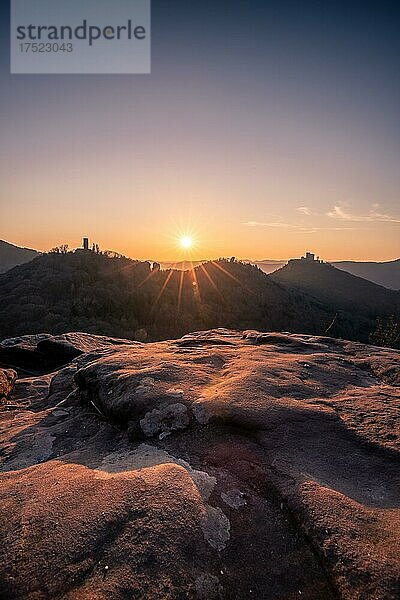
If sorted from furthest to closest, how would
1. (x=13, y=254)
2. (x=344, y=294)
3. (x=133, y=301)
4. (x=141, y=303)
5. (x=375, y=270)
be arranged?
(x=375, y=270) < (x=13, y=254) < (x=344, y=294) < (x=141, y=303) < (x=133, y=301)

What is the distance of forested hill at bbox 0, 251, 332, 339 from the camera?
26312mm

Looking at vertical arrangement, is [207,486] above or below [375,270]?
below

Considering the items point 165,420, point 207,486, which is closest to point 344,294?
point 165,420

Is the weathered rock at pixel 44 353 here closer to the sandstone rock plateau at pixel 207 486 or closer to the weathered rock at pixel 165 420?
the sandstone rock plateau at pixel 207 486

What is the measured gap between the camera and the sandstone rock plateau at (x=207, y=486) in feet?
Answer: 7.50

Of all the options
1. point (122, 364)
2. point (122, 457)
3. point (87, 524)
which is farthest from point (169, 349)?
point (87, 524)

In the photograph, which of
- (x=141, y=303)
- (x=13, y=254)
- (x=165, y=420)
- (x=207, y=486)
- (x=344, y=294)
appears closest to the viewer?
(x=207, y=486)

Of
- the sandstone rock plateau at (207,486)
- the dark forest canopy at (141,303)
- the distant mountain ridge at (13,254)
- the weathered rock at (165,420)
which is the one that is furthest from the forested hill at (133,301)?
the distant mountain ridge at (13,254)

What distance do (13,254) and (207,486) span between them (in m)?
A: 93.2

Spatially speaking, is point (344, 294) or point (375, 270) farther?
point (375, 270)

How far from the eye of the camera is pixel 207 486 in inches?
118

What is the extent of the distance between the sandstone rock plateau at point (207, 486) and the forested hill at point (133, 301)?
69.1ft

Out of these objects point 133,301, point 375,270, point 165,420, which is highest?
point 375,270

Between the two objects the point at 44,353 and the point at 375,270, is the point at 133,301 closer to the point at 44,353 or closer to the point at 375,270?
the point at 44,353
